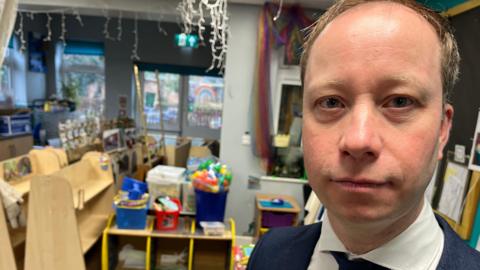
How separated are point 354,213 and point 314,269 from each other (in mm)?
235

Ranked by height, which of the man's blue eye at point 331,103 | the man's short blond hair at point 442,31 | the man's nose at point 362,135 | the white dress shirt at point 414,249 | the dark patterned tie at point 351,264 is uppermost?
the man's short blond hair at point 442,31

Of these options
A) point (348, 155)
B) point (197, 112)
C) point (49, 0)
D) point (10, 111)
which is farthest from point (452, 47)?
point (197, 112)

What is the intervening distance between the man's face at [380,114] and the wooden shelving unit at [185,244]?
5.42 ft

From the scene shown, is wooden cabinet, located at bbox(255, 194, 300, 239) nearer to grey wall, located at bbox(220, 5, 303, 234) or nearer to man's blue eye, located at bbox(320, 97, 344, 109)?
grey wall, located at bbox(220, 5, 303, 234)

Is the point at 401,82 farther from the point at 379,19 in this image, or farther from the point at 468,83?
the point at 468,83

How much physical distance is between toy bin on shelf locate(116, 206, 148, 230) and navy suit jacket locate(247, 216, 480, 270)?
1.35m

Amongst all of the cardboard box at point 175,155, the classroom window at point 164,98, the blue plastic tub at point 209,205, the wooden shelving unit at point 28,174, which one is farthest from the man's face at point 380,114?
the classroom window at point 164,98

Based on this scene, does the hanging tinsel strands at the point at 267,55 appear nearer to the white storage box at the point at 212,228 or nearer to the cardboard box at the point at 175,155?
the white storage box at the point at 212,228

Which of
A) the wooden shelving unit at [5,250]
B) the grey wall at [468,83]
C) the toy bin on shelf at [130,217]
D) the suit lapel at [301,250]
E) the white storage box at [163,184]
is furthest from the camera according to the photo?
the white storage box at [163,184]

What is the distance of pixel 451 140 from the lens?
1.69 metres

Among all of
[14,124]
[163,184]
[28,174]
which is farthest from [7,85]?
[163,184]

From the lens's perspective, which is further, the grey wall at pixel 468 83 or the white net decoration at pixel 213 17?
the grey wall at pixel 468 83

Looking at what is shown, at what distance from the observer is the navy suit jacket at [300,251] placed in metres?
0.45

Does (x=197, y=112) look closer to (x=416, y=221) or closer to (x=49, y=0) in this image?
(x=49, y=0)
